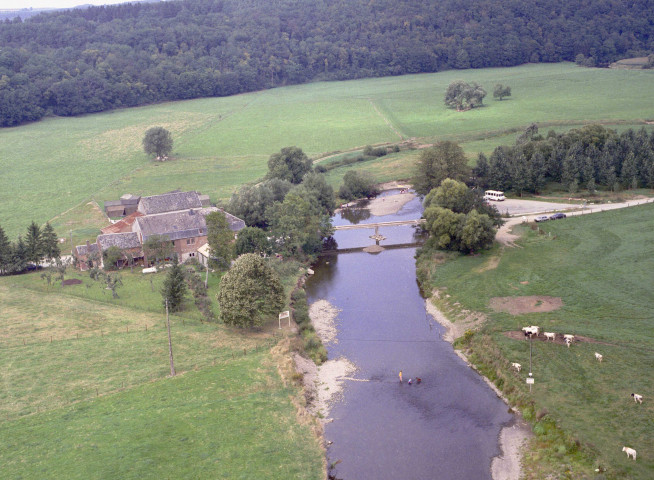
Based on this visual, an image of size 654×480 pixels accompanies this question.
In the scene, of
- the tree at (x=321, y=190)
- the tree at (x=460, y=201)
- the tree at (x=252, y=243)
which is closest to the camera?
the tree at (x=252, y=243)

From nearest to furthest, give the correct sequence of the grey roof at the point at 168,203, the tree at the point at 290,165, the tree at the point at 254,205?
the grey roof at the point at 168,203 < the tree at the point at 254,205 < the tree at the point at 290,165

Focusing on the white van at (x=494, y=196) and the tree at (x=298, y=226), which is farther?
the white van at (x=494, y=196)

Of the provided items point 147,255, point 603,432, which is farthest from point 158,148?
point 603,432

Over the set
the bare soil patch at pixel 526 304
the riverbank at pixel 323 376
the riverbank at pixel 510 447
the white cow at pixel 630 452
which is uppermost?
the bare soil patch at pixel 526 304

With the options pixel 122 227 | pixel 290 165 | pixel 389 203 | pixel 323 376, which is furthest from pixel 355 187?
pixel 323 376

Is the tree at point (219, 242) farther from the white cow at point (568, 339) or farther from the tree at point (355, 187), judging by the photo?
the white cow at point (568, 339)

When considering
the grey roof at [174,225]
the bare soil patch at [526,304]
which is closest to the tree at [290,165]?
the grey roof at [174,225]

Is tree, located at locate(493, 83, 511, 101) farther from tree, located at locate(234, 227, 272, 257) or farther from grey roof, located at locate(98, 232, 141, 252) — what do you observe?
grey roof, located at locate(98, 232, 141, 252)
